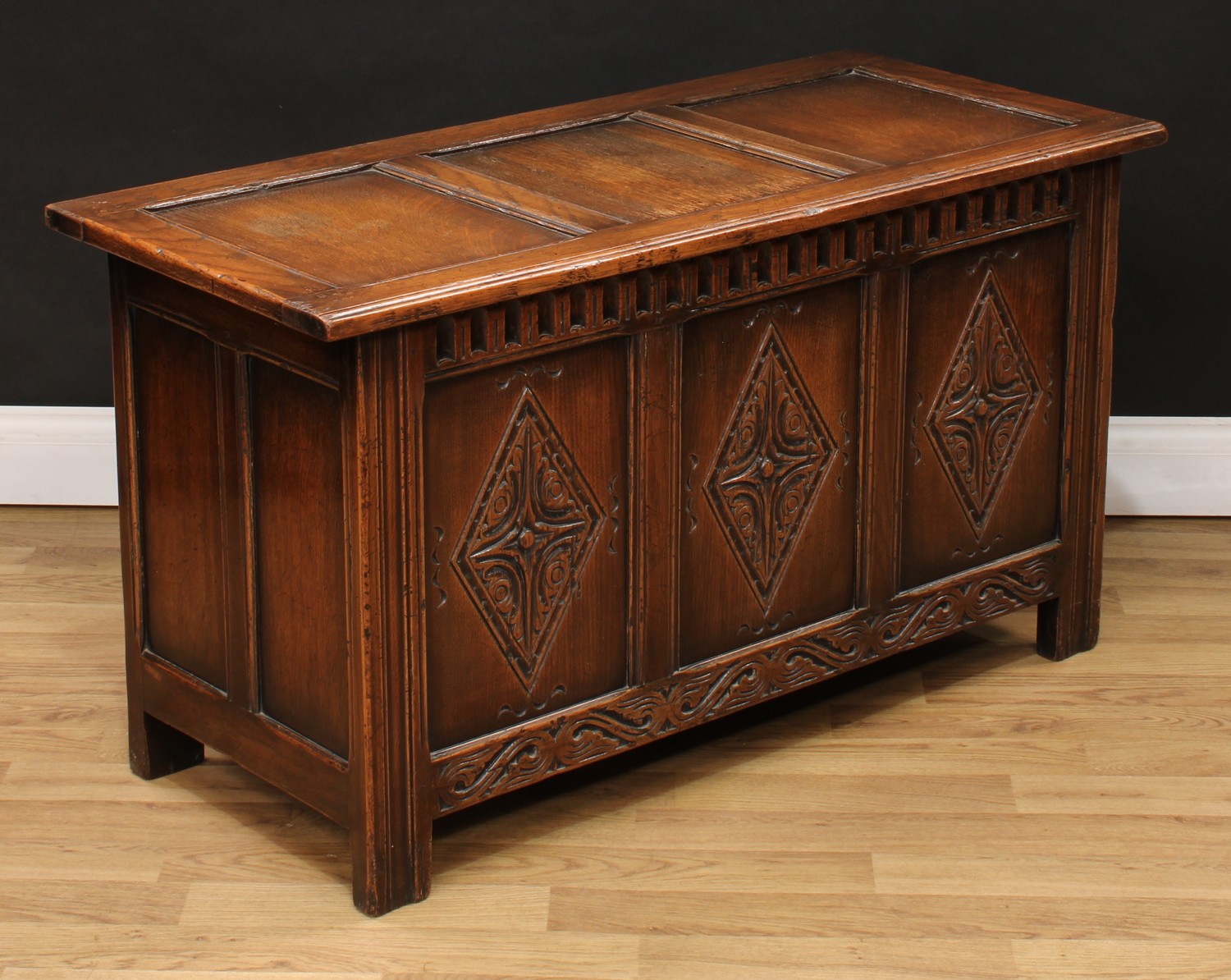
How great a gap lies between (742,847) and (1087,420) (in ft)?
3.14

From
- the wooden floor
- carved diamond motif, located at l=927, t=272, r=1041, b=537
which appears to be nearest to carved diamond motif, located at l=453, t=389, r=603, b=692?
the wooden floor

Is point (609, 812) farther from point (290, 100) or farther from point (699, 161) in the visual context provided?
point (290, 100)

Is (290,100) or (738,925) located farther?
(290,100)

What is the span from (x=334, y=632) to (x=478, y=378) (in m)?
0.38

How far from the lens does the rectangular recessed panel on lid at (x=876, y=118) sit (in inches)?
126

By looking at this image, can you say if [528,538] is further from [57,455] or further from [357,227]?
[57,455]

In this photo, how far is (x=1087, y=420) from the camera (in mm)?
3449

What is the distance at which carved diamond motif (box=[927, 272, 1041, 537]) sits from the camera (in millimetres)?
3260

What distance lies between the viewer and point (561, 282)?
106 inches

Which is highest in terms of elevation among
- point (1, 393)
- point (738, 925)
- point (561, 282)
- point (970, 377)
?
point (561, 282)

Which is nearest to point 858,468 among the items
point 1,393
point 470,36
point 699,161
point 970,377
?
point 970,377

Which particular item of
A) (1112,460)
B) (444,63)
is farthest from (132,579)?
(1112,460)

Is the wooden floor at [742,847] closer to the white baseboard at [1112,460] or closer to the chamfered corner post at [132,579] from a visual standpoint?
the chamfered corner post at [132,579]

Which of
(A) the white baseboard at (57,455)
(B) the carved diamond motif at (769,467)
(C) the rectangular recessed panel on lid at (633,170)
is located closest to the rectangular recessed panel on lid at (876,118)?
(C) the rectangular recessed panel on lid at (633,170)
